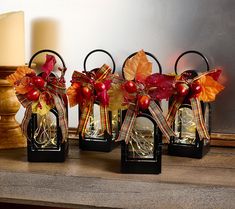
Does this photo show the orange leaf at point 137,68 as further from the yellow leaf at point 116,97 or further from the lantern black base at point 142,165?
the lantern black base at point 142,165

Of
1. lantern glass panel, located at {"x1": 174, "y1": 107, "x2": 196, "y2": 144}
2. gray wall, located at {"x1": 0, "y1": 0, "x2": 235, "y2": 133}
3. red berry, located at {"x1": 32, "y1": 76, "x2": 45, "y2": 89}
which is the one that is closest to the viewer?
red berry, located at {"x1": 32, "y1": 76, "x2": 45, "y2": 89}

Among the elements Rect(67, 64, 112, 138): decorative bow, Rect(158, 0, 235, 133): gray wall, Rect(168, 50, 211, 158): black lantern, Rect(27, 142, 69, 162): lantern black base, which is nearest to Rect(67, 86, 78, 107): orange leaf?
Rect(67, 64, 112, 138): decorative bow

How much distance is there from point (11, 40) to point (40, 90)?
0.24m

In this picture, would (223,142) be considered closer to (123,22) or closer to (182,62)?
(182,62)

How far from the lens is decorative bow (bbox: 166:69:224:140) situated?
0.98 meters

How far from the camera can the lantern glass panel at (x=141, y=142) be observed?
95cm

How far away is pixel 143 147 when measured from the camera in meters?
0.96

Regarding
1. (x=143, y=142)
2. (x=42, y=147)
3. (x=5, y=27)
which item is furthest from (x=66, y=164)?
(x=5, y=27)

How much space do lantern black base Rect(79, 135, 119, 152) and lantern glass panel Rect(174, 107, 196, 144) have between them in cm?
17

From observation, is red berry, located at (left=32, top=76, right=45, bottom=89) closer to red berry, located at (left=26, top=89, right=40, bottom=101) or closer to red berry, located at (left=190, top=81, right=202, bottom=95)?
red berry, located at (left=26, top=89, right=40, bottom=101)

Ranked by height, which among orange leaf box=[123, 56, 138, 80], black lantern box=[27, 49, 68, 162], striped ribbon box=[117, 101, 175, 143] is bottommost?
black lantern box=[27, 49, 68, 162]

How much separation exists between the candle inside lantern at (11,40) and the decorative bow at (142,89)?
14.9 inches

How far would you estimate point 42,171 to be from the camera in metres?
0.95

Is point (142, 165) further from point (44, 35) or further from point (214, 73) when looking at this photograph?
point (44, 35)
